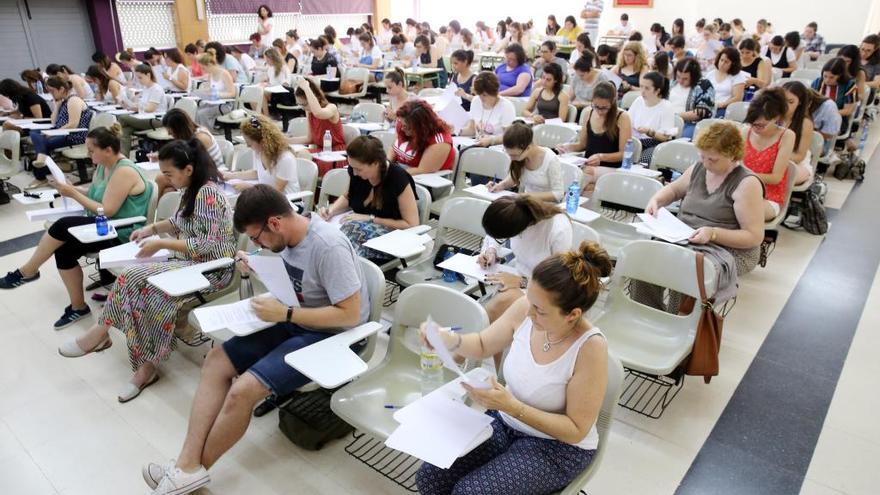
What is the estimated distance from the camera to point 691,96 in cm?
535

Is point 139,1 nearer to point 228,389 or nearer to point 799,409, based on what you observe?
point 228,389

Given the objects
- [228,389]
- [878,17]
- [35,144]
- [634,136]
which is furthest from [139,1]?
[878,17]

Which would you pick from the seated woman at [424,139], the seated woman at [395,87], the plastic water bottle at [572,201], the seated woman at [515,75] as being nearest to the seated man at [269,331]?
the plastic water bottle at [572,201]

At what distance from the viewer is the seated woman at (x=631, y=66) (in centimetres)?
660

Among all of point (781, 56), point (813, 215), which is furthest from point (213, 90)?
point (781, 56)

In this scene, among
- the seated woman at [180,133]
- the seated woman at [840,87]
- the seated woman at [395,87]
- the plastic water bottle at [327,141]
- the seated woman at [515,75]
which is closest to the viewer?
the seated woman at [180,133]

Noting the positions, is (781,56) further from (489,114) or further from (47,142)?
(47,142)

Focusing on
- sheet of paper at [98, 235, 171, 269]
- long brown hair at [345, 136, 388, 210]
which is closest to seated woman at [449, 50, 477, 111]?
long brown hair at [345, 136, 388, 210]

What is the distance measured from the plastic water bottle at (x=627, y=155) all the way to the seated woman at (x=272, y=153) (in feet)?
7.93

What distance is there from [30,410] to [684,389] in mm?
3316

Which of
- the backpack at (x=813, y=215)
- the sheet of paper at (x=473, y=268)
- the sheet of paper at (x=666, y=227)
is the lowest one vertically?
the backpack at (x=813, y=215)

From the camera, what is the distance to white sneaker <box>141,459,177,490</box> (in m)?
2.29

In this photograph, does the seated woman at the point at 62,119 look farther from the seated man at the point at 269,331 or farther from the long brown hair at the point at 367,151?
the seated man at the point at 269,331

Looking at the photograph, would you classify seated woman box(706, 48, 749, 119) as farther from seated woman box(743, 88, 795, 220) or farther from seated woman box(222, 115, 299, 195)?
seated woman box(222, 115, 299, 195)
